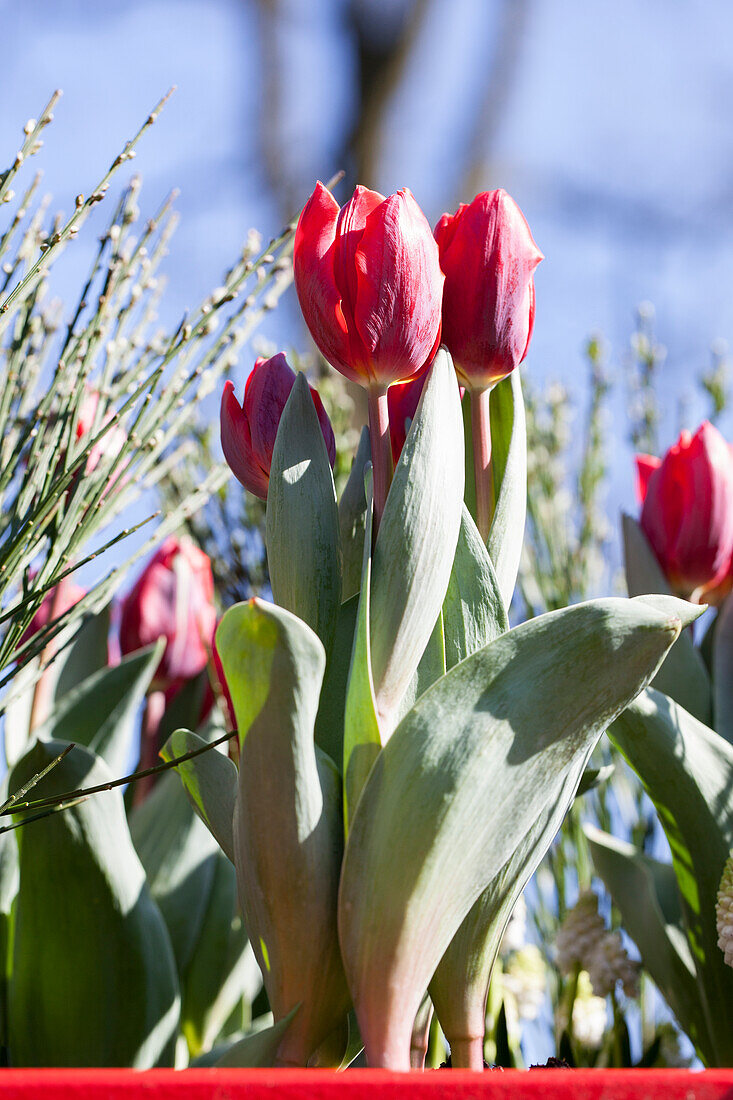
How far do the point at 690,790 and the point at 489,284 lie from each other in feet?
0.75

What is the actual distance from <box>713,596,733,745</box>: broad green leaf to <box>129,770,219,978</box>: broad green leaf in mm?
281

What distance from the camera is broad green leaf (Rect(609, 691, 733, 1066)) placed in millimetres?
415

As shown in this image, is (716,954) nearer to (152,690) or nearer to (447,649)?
(447,649)

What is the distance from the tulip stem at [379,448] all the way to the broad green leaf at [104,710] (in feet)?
0.83

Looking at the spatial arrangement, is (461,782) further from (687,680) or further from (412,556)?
(687,680)

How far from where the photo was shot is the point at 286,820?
294 millimetres

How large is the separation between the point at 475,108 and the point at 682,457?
1949mm

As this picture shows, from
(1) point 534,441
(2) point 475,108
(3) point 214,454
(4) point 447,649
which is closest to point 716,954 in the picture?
(4) point 447,649

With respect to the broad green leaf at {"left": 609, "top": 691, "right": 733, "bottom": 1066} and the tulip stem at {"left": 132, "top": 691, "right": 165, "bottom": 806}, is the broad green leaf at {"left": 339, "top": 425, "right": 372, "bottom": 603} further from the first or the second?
the tulip stem at {"left": 132, "top": 691, "right": 165, "bottom": 806}

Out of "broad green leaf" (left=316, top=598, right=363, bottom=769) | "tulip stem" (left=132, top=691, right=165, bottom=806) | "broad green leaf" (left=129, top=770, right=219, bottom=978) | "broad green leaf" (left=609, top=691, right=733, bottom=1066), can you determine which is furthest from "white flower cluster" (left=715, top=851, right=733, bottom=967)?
"tulip stem" (left=132, top=691, right=165, bottom=806)

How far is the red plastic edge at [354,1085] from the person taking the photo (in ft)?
0.72

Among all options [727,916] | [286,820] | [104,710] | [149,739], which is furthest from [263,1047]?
[149,739]

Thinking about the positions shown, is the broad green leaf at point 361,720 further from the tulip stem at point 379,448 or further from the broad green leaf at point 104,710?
the broad green leaf at point 104,710

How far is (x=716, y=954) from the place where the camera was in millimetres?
451
